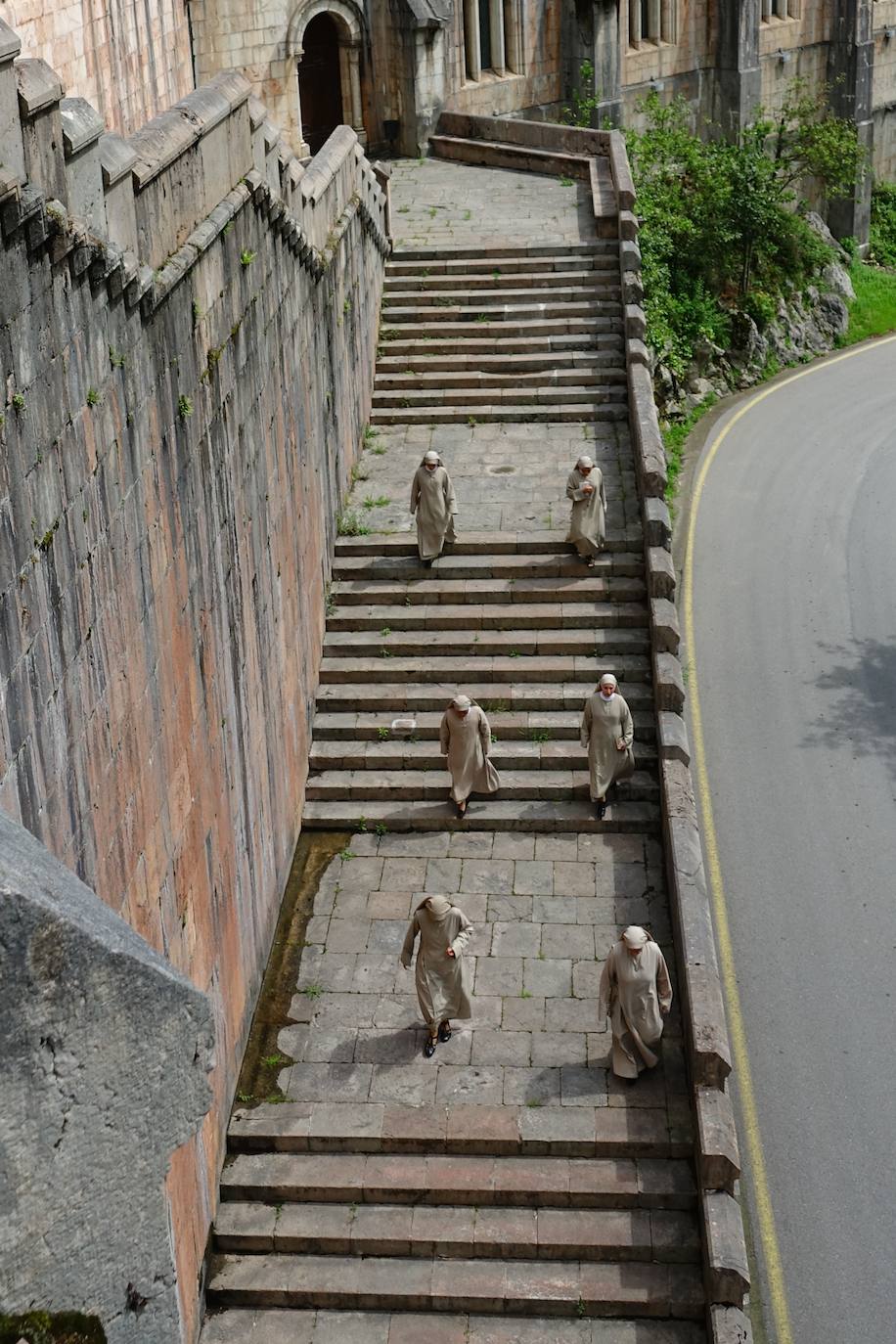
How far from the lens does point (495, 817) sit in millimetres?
15906

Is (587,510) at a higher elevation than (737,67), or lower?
lower

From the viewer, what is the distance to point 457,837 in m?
15.9

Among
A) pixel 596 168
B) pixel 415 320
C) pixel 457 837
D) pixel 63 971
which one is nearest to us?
pixel 63 971

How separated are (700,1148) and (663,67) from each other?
98.2 feet

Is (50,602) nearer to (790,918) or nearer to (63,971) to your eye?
(63,971)

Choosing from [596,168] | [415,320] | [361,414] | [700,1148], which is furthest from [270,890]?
[596,168]

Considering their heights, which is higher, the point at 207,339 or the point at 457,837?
the point at 207,339

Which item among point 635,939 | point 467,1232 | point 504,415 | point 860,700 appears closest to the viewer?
point 467,1232

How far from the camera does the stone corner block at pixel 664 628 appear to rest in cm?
1684

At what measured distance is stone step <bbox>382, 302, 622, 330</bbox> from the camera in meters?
23.2

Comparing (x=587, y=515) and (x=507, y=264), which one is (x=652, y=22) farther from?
(x=587, y=515)

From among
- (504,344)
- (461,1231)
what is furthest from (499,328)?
(461,1231)

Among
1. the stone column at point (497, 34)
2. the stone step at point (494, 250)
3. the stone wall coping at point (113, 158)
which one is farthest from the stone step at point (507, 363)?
the stone wall coping at point (113, 158)

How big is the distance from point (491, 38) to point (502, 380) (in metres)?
12.7
